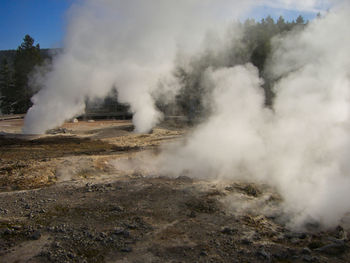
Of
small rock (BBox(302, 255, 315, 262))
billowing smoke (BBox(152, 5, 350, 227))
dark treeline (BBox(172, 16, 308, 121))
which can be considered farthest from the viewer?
dark treeline (BBox(172, 16, 308, 121))

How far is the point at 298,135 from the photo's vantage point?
25.7ft

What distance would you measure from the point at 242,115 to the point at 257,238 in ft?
19.5

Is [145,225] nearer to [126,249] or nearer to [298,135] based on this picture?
[126,249]

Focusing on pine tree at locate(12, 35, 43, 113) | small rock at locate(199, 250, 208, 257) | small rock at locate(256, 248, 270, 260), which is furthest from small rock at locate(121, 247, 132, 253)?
pine tree at locate(12, 35, 43, 113)

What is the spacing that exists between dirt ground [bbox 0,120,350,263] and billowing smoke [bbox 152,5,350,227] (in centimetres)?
63

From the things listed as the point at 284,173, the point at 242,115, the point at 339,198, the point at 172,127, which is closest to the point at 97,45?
the point at 172,127

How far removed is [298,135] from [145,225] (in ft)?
14.9

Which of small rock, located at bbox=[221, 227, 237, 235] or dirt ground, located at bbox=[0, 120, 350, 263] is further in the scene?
small rock, located at bbox=[221, 227, 237, 235]

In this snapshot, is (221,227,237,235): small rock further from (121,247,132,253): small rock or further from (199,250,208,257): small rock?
(121,247,132,253): small rock

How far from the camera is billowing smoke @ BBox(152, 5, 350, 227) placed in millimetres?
6121

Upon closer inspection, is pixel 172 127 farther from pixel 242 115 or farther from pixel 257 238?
pixel 257 238

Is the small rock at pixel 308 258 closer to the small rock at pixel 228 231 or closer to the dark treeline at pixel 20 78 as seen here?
the small rock at pixel 228 231

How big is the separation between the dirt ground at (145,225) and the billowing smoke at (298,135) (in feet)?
2.06

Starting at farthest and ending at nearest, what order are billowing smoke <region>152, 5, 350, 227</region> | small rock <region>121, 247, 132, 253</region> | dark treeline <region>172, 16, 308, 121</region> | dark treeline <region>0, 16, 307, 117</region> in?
1. dark treeline <region>172, 16, 308, 121</region>
2. dark treeline <region>0, 16, 307, 117</region>
3. billowing smoke <region>152, 5, 350, 227</region>
4. small rock <region>121, 247, 132, 253</region>
